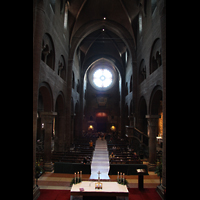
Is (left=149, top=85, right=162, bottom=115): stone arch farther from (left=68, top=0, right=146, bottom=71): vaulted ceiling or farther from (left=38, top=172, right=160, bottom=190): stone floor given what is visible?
(left=68, top=0, right=146, bottom=71): vaulted ceiling

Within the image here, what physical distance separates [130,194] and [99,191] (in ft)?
8.52

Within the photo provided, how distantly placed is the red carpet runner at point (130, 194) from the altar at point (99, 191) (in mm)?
1015

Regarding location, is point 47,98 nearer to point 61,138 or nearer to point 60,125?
point 60,125

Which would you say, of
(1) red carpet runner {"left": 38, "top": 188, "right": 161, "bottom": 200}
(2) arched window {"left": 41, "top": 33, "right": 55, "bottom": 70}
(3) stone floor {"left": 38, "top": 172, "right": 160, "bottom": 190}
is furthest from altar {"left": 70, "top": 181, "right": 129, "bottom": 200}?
(2) arched window {"left": 41, "top": 33, "right": 55, "bottom": 70}

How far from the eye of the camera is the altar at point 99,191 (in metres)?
6.93

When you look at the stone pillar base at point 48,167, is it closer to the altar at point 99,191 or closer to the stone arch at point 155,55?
the altar at point 99,191

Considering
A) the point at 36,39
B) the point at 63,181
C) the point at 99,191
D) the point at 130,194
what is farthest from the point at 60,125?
the point at 99,191

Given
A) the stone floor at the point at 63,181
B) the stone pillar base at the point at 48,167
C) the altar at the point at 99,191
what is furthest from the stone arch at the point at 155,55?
the stone pillar base at the point at 48,167

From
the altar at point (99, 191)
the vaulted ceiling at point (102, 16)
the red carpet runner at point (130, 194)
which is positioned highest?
the vaulted ceiling at point (102, 16)

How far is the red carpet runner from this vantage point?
8.23 meters

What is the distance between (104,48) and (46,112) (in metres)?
22.5
